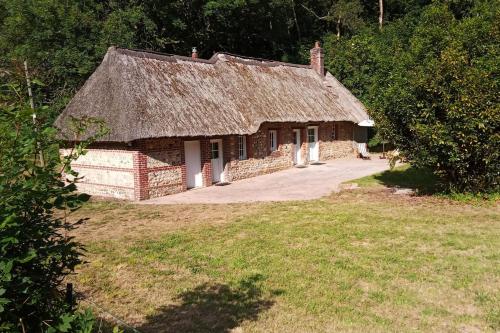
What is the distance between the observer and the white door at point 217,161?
733 inches

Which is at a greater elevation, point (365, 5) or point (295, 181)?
point (365, 5)

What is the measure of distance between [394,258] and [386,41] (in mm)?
25922

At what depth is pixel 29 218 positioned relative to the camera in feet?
10.7

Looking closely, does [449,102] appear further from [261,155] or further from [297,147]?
[297,147]

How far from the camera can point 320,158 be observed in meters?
25.6

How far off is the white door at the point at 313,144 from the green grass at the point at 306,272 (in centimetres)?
1228

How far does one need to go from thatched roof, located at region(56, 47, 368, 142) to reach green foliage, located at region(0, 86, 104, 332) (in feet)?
32.6

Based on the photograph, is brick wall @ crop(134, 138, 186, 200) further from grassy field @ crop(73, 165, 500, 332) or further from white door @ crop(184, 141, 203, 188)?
grassy field @ crop(73, 165, 500, 332)

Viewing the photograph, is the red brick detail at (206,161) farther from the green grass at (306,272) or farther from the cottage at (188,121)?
the green grass at (306,272)

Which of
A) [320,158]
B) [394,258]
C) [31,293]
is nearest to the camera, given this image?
[31,293]

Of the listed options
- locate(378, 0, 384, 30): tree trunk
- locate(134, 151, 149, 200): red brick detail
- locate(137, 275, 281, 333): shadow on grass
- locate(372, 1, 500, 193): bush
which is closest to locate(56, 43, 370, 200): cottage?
locate(134, 151, 149, 200): red brick detail

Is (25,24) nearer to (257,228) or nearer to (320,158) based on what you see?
(320,158)

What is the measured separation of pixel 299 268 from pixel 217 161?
11059 millimetres

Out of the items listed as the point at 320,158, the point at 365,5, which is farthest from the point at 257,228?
the point at 365,5
